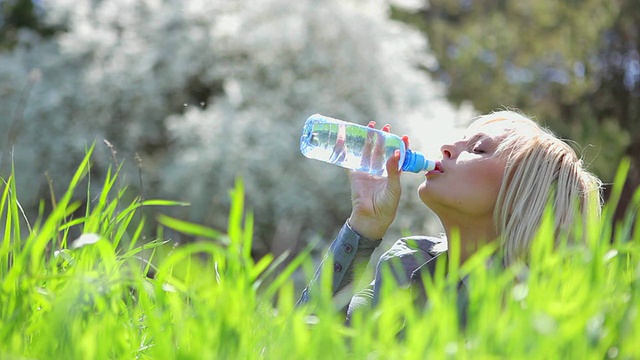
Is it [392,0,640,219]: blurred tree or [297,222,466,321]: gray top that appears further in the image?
[392,0,640,219]: blurred tree

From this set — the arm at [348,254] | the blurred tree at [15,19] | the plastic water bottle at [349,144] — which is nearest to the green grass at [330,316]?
the arm at [348,254]

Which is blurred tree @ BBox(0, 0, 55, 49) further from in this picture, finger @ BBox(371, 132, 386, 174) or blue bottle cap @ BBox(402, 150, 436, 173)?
blue bottle cap @ BBox(402, 150, 436, 173)

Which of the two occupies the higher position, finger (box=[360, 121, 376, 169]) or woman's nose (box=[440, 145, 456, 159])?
woman's nose (box=[440, 145, 456, 159])

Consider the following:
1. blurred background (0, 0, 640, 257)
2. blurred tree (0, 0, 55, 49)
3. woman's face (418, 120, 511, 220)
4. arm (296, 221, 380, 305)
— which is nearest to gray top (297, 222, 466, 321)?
arm (296, 221, 380, 305)

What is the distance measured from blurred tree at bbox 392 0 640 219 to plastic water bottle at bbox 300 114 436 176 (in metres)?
8.72

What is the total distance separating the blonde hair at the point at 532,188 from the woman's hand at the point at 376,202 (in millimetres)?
290

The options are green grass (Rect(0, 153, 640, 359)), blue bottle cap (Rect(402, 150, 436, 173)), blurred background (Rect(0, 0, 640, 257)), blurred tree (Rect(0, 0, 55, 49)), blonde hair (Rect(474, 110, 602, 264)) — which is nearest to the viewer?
green grass (Rect(0, 153, 640, 359))

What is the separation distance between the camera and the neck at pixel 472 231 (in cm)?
233

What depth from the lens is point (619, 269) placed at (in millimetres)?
1322

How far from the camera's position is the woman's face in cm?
228

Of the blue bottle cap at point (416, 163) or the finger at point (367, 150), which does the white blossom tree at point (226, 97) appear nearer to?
the finger at point (367, 150)

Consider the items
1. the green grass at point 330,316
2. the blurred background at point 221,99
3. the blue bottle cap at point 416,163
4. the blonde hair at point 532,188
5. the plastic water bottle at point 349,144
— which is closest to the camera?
the green grass at point 330,316

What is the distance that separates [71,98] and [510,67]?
8.61 metres

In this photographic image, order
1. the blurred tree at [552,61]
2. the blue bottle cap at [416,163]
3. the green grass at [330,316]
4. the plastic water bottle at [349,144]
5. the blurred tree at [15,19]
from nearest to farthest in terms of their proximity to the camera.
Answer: the green grass at [330,316]
the blue bottle cap at [416,163]
the plastic water bottle at [349,144]
the blurred tree at [15,19]
the blurred tree at [552,61]
